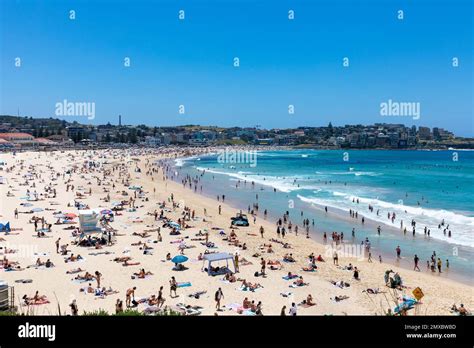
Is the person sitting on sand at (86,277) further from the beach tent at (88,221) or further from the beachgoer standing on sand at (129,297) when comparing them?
the beach tent at (88,221)

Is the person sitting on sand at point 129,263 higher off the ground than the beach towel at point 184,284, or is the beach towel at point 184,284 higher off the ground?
the person sitting on sand at point 129,263

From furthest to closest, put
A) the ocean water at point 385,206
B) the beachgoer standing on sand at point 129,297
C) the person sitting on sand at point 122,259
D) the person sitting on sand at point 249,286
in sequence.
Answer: the ocean water at point 385,206 < the person sitting on sand at point 122,259 < the person sitting on sand at point 249,286 < the beachgoer standing on sand at point 129,297

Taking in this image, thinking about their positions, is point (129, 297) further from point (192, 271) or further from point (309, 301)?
point (309, 301)

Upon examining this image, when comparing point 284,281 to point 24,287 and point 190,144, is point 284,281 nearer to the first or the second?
point 24,287

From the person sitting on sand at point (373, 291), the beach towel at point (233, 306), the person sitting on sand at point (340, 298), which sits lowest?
the person sitting on sand at point (373, 291)

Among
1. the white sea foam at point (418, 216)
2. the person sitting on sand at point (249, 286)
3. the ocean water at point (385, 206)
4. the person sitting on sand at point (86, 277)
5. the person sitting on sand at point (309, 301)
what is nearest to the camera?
the person sitting on sand at point (309, 301)

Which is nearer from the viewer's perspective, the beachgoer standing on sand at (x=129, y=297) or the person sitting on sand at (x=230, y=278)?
the beachgoer standing on sand at (x=129, y=297)
